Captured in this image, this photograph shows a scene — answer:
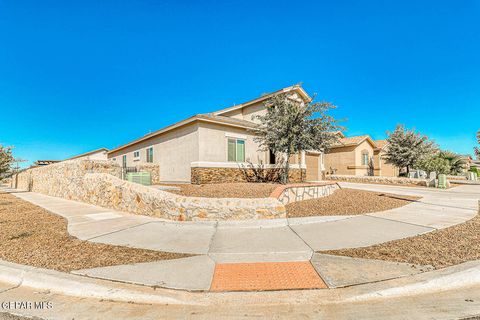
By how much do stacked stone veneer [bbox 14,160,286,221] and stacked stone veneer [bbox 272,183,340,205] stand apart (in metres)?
1.57

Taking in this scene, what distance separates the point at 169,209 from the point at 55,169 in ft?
37.9

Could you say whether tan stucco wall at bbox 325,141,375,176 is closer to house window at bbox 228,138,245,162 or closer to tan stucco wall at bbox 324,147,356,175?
tan stucco wall at bbox 324,147,356,175

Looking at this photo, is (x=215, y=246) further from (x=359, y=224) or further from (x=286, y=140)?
(x=286, y=140)

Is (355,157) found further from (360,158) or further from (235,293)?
(235,293)

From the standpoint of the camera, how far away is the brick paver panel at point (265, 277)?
3439 mm

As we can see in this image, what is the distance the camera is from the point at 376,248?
4867mm

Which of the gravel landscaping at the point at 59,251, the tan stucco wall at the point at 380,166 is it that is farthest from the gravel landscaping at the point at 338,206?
the tan stucco wall at the point at 380,166

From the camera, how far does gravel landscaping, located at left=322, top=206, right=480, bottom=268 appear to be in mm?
4266

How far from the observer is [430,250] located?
4.70m

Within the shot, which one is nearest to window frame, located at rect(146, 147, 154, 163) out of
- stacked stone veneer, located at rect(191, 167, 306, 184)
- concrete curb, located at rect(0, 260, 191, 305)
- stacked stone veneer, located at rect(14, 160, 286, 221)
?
stacked stone veneer, located at rect(191, 167, 306, 184)

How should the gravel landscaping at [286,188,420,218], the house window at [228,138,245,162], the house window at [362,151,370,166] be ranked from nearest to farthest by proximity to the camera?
the gravel landscaping at [286,188,420,218]
the house window at [228,138,245,162]
the house window at [362,151,370,166]

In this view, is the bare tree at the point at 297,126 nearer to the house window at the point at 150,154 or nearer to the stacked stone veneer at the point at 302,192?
the stacked stone veneer at the point at 302,192

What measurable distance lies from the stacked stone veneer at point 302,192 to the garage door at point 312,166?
8441 millimetres

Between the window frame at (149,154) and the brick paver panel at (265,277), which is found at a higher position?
the window frame at (149,154)
